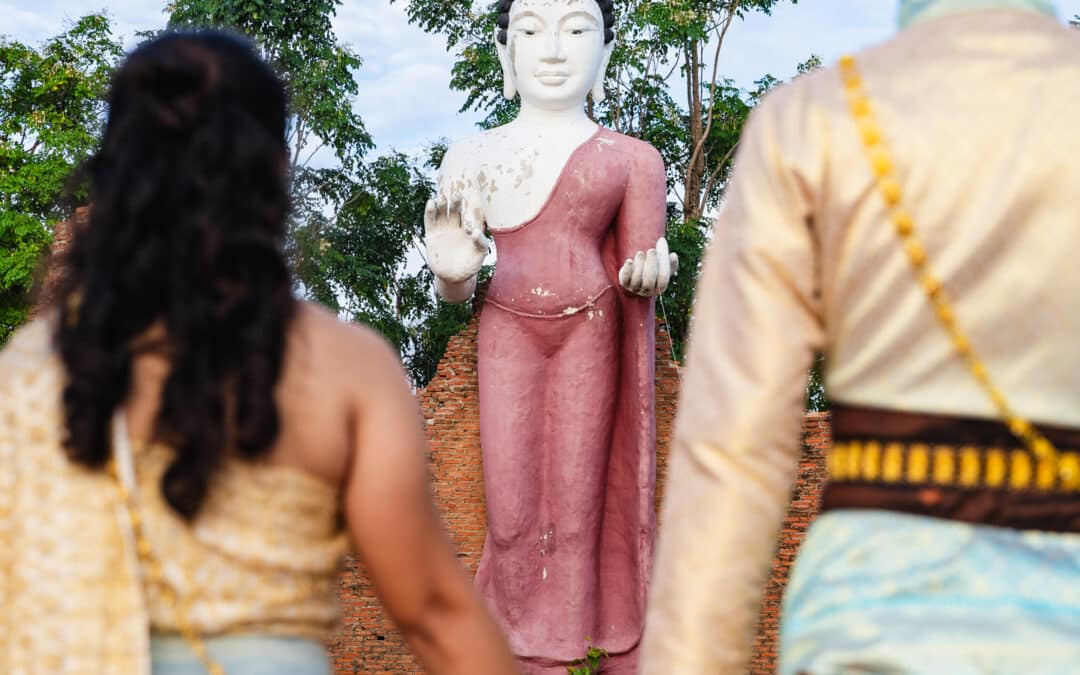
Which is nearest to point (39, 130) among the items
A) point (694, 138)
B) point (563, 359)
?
point (694, 138)

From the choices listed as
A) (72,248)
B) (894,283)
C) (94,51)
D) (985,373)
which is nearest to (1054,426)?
(985,373)

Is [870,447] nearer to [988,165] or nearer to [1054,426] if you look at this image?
[1054,426]

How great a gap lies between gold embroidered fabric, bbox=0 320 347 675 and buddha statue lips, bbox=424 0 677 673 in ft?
11.8

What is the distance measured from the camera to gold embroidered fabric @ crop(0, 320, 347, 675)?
143 centimetres

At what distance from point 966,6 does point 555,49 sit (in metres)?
4.02

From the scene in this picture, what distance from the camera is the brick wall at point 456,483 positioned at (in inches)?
288

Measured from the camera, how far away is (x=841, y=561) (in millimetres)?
1369

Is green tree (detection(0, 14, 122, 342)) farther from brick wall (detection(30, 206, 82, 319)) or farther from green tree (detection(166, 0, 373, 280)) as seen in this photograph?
brick wall (detection(30, 206, 82, 319))

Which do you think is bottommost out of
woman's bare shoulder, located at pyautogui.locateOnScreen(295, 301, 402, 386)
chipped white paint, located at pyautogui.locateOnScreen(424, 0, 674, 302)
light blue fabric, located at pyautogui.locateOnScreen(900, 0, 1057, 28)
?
woman's bare shoulder, located at pyautogui.locateOnScreen(295, 301, 402, 386)

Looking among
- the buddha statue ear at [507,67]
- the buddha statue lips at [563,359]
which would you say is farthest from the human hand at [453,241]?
the buddha statue ear at [507,67]

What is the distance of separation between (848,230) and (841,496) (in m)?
0.27

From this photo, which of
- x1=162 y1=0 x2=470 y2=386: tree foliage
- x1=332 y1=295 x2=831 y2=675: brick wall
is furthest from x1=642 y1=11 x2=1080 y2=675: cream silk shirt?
x1=162 y1=0 x2=470 y2=386: tree foliage

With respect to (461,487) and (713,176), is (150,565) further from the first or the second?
(713,176)

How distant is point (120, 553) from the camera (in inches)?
56.4
